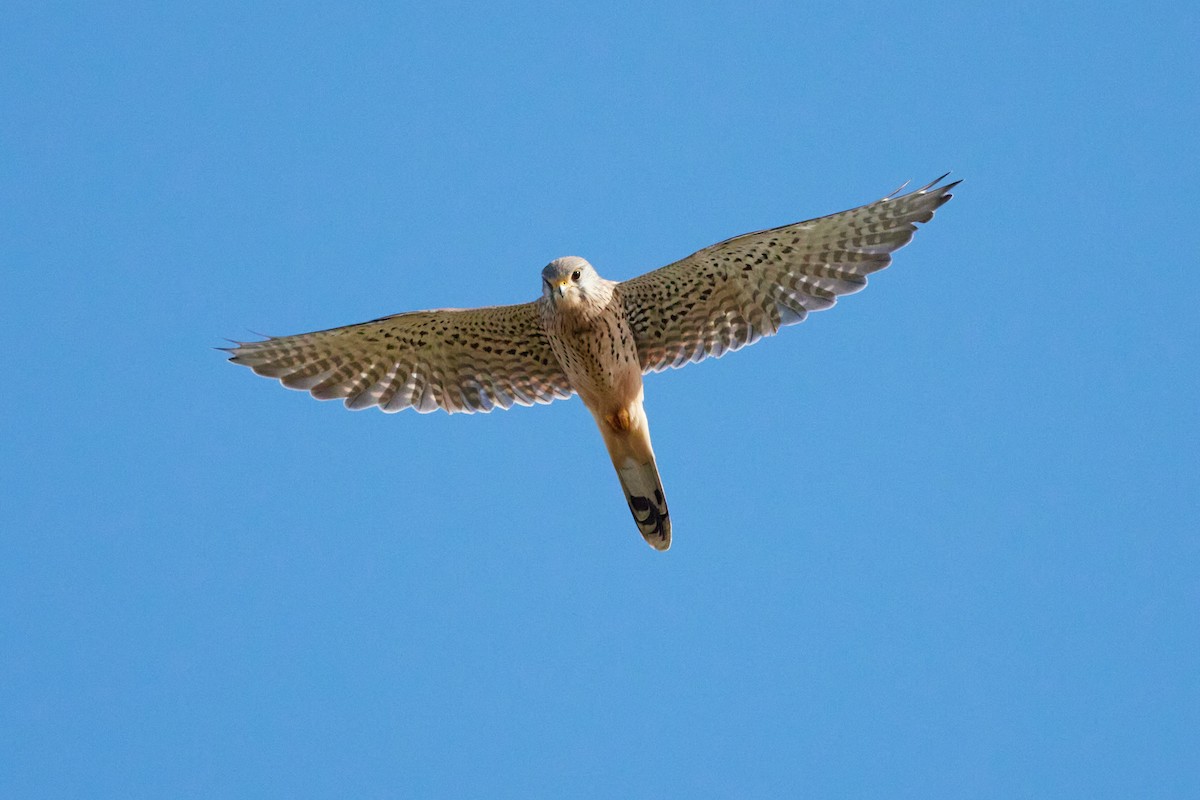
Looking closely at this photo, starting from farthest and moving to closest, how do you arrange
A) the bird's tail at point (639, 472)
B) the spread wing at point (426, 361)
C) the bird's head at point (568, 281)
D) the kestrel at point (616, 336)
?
the spread wing at point (426, 361) → the bird's tail at point (639, 472) → the kestrel at point (616, 336) → the bird's head at point (568, 281)

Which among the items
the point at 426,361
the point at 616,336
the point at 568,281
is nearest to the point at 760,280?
the point at 616,336

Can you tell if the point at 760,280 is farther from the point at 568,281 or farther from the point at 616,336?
the point at 568,281

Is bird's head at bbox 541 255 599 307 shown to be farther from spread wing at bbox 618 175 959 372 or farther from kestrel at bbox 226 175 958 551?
spread wing at bbox 618 175 959 372

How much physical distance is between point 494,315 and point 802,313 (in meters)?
2.14

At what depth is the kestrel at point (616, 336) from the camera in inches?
430

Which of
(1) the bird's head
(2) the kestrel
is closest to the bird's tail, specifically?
(2) the kestrel

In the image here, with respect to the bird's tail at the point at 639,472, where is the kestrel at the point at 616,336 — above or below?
above

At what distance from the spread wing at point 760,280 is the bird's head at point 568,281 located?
561mm

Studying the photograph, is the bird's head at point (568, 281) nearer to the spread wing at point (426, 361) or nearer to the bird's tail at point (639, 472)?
the spread wing at point (426, 361)

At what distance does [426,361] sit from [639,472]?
1.76 metres

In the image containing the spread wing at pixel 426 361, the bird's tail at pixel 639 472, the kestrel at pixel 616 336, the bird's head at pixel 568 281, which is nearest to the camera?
the bird's head at pixel 568 281

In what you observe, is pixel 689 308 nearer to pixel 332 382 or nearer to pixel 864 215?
pixel 864 215

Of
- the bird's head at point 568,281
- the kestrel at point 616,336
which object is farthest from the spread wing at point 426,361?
the bird's head at point 568,281

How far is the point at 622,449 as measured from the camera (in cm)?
1127
